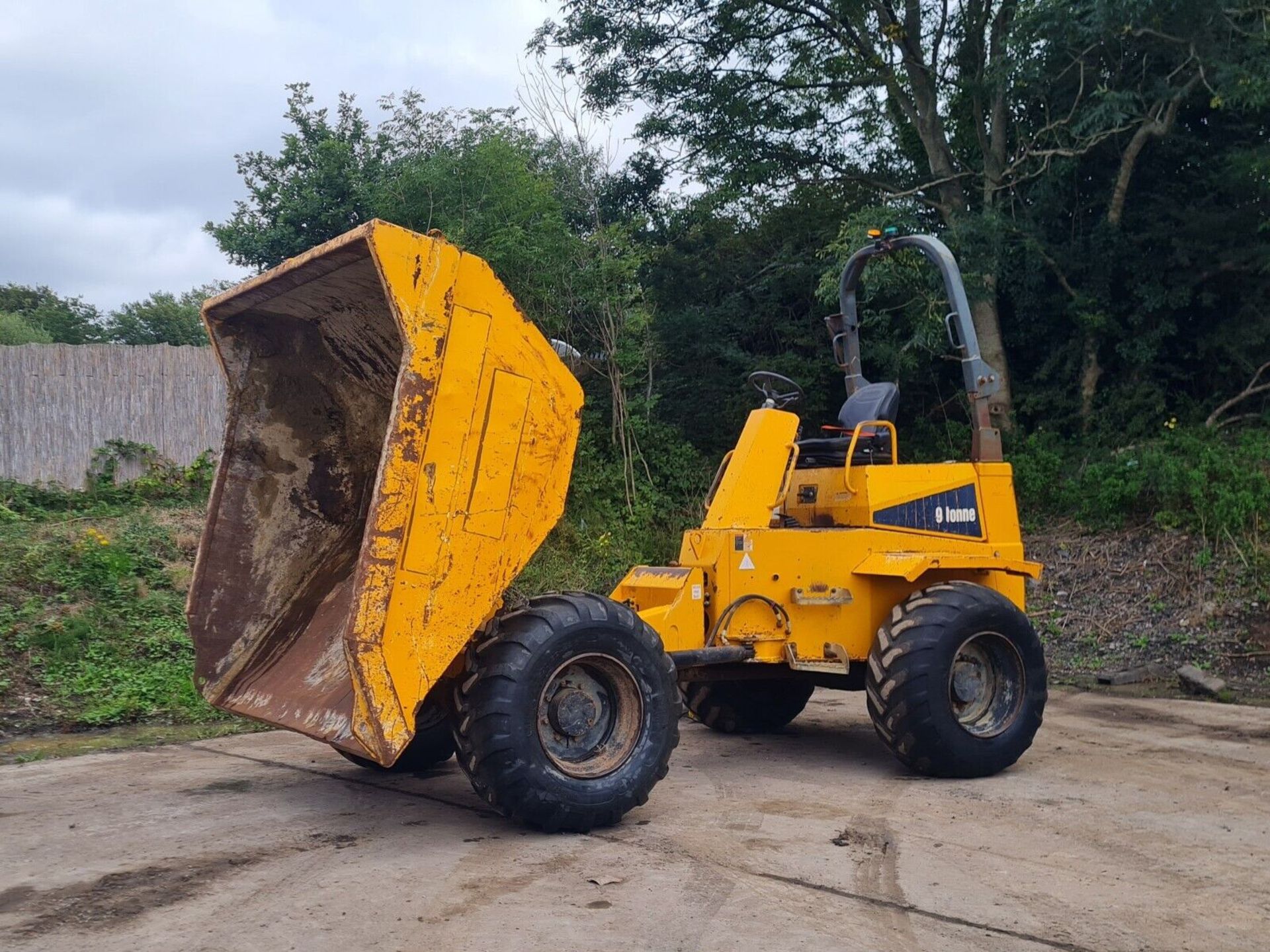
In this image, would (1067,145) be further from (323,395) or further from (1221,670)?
(323,395)

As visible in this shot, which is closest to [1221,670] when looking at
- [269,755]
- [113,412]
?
[269,755]

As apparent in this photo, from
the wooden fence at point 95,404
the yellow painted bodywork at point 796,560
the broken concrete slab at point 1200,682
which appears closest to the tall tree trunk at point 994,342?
the broken concrete slab at point 1200,682

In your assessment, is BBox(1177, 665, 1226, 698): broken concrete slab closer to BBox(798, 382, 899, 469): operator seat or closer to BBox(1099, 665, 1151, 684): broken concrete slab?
BBox(1099, 665, 1151, 684): broken concrete slab

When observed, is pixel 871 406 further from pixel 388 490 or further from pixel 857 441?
pixel 388 490

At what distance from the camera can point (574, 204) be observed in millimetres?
16219

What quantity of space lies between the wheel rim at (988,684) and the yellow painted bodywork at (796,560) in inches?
19.4

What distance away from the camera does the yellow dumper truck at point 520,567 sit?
4.77m

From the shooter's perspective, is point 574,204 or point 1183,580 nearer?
point 1183,580

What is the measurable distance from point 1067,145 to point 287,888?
14898 millimetres

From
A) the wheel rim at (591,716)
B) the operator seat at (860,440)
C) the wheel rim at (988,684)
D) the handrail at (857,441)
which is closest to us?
the wheel rim at (591,716)

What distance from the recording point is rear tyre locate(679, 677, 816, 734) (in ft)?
25.8

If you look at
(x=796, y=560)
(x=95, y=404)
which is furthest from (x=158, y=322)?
(x=796, y=560)

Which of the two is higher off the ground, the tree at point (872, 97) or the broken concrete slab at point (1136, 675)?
the tree at point (872, 97)

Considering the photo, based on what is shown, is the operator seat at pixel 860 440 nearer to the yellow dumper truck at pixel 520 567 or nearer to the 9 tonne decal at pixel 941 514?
the yellow dumper truck at pixel 520 567
